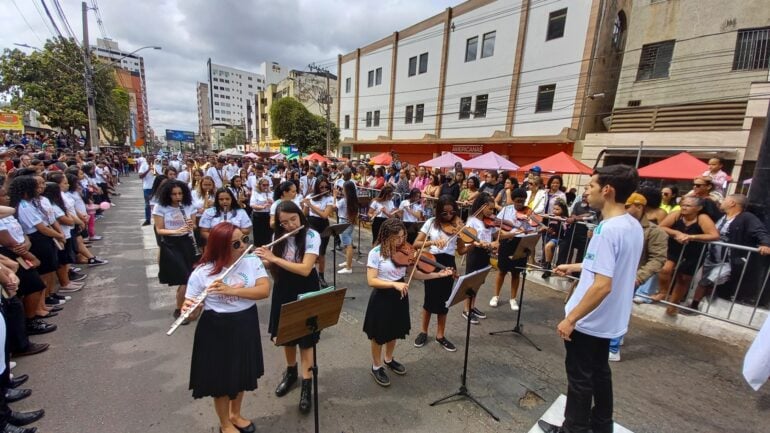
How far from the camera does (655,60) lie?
15195 mm

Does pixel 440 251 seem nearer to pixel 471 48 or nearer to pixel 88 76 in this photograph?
pixel 88 76

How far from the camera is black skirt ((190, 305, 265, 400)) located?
2.47 m

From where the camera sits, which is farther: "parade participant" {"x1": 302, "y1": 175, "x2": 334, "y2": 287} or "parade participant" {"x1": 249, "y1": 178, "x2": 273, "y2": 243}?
"parade participant" {"x1": 249, "y1": 178, "x2": 273, "y2": 243}

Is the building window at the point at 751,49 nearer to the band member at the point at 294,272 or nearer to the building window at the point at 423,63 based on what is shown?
the building window at the point at 423,63

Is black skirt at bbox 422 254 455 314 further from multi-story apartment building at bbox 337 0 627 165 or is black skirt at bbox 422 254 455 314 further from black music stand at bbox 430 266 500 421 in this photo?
multi-story apartment building at bbox 337 0 627 165

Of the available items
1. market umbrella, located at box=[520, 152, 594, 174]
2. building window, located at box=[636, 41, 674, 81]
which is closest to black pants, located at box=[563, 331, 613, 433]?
market umbrella, located at box=[520, 152, 594, 174]

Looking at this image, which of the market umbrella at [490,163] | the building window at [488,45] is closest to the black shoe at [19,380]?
the market umbrella at [490,163]

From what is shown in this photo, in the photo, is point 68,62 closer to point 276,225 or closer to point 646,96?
point 276,225

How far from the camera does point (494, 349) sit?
4371mm

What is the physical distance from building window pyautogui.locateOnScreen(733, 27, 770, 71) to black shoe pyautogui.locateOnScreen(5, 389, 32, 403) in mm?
21790

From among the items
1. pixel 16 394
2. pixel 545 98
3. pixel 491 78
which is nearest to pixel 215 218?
pixel 16 394

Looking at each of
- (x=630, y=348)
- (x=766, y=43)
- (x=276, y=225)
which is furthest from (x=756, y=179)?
(x=766, y=43)

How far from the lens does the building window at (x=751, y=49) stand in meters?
12.6

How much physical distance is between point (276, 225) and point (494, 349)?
328 centimetres
